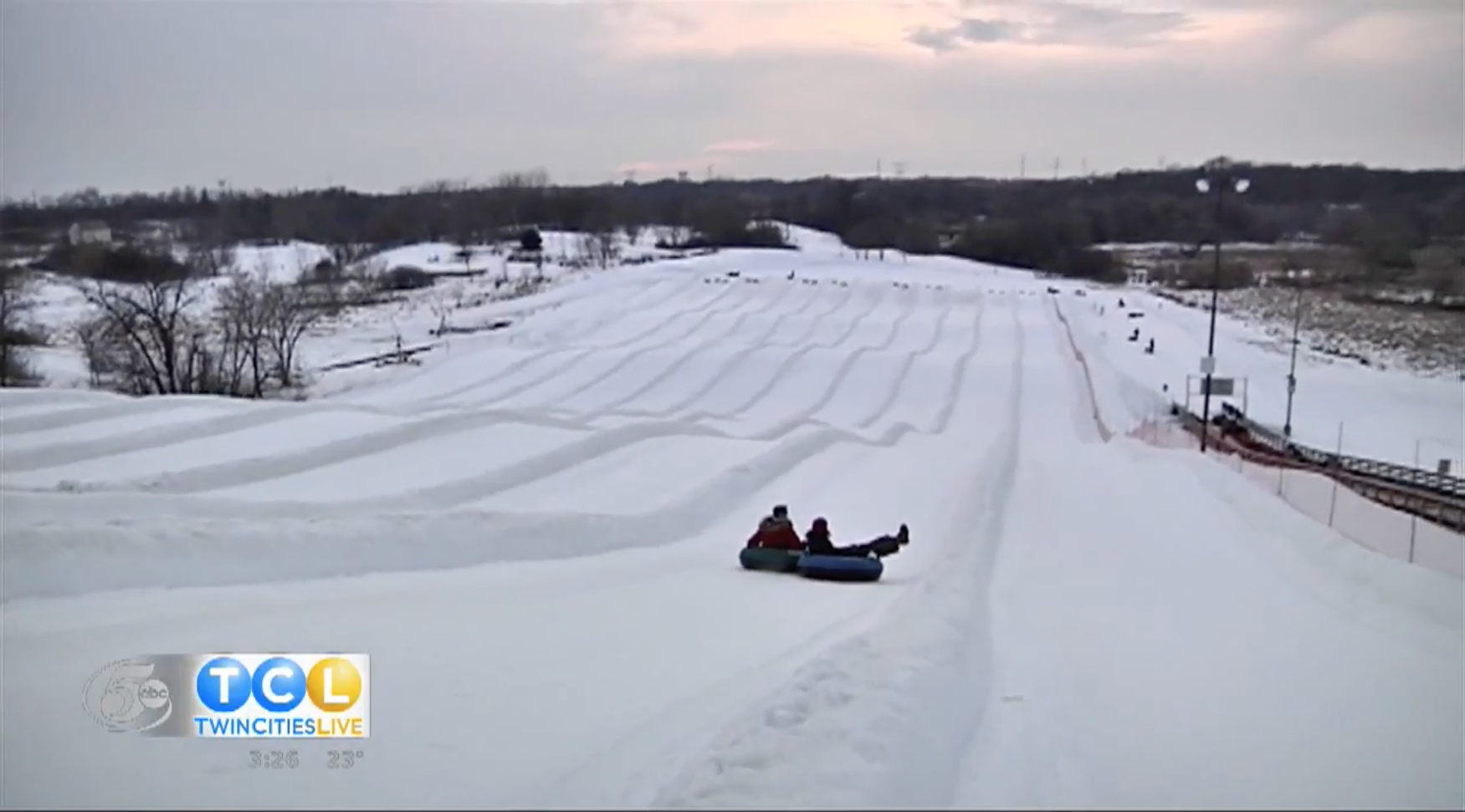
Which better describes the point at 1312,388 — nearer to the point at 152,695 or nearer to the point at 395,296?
the point at 152,695

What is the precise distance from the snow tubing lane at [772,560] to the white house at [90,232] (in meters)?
26.4

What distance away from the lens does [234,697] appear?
22.2 ft

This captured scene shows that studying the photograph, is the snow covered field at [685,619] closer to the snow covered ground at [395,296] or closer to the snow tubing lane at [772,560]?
the snow tubing lane at [772,560]

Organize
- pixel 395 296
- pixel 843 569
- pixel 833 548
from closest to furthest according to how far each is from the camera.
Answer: pixel 843 569 < pixel 833 548 < pixel 395 296

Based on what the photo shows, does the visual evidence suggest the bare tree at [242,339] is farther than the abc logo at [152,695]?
Yes

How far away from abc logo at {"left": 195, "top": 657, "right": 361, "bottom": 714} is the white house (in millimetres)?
29390

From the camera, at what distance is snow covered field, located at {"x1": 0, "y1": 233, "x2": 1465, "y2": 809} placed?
21.0 ft

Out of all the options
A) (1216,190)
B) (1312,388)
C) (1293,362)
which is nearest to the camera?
(1216,190)

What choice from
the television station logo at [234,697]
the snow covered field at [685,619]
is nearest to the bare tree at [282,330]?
the snow covered field at [685,619]

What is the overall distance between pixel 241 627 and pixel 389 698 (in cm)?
194

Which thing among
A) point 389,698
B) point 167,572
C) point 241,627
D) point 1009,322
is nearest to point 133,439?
point 167,572

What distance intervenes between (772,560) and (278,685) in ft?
23.2

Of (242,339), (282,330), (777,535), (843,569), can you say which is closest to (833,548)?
(843,569)

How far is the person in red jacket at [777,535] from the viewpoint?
1335cm
